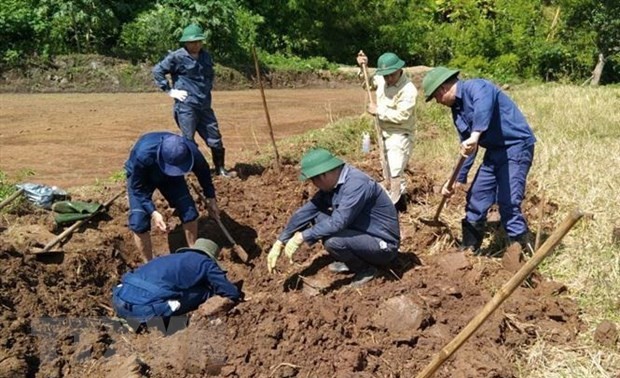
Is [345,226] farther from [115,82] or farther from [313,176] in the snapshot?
[115,82]

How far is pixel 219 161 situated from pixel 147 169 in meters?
2.04

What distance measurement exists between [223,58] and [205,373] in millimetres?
16523

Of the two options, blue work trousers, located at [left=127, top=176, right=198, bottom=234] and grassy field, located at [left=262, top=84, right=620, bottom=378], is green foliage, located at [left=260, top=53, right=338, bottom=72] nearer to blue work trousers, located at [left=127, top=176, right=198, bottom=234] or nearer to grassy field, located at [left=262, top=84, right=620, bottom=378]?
grassy field, located at [left=262, top=84, right=620, bottom=378]

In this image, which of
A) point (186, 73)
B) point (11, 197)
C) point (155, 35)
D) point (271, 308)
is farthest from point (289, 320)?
point (155, 35)

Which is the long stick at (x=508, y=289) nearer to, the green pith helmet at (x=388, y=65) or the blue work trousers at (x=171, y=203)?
the blue work trousers at (x=171, y=203)

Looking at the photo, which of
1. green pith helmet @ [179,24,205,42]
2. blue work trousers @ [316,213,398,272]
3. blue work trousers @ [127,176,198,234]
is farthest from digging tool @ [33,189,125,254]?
blue work trousers @ [316,213,398,272]

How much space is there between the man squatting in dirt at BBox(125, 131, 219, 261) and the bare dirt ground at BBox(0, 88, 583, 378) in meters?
0.46

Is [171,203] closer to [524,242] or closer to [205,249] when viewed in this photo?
[205,249]

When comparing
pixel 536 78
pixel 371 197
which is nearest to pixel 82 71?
pixel 371 197

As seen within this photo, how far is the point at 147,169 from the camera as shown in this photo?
5.07m

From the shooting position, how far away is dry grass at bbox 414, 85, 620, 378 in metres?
3.74

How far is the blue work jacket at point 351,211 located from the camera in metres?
4.39

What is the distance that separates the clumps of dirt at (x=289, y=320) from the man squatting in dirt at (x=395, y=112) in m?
0.76

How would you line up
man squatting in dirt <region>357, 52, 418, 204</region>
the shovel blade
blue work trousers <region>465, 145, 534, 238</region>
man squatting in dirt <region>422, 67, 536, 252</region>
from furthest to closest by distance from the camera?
man squatting in dirt <region>357, 52, 418, 204</region> < the shovel blade < blue work trousers <region>465, 145, 534, 238</region> < man squatting in dirt <region>422, 67, 536, 252</region>
